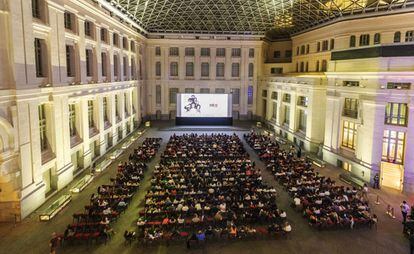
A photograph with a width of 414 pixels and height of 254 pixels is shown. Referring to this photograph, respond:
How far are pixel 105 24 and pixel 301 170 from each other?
1029 inches

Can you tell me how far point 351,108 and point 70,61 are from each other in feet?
86.6

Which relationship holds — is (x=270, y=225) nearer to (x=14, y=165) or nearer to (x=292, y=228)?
(x=292, y=228)

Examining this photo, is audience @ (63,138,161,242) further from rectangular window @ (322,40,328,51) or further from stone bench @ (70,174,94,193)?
rectangular window @ (322,40,328,51)

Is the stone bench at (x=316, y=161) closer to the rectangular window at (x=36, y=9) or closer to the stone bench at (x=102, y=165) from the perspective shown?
the stone bench at (x=102, y=165)

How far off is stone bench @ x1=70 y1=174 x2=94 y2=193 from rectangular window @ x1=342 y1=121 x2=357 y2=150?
24520 mm

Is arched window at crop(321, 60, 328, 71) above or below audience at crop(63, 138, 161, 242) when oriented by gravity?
above

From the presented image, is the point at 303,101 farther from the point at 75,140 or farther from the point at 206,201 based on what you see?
the point at 75,140

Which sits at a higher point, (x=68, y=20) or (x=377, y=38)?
(x=377, y=38)

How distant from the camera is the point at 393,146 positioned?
86.0ft

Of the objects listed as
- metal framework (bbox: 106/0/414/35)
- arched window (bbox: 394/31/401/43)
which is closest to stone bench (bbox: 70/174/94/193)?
metal framework (bbox: 106/0/414/35)

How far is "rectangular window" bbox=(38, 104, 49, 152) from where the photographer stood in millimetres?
22234

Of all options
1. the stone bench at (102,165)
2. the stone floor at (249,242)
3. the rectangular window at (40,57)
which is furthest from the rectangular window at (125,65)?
the stone floor at (249,242)

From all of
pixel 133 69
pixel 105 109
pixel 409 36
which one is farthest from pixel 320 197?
pixel 133 69

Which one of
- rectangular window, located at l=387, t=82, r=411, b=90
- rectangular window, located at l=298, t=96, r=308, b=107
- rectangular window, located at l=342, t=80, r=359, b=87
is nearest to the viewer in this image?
rectangular window, located at l=387, t=82, r=411, b=90
